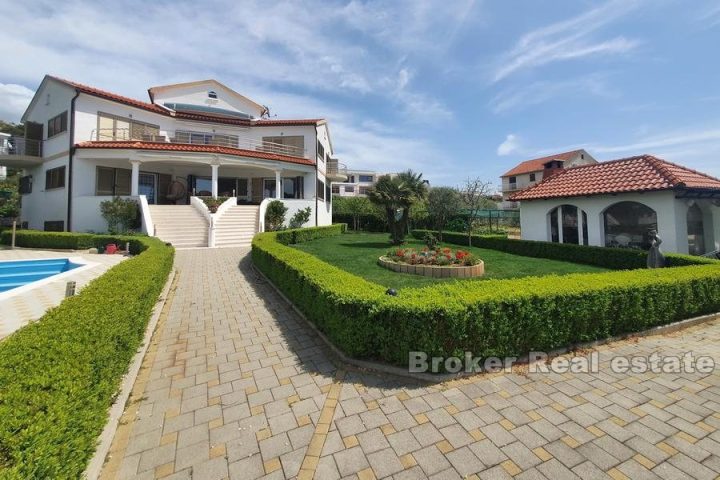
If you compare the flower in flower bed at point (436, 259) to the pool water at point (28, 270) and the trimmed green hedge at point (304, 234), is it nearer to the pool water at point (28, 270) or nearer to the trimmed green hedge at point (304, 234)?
the trimmed green hedge at point (304, 234)

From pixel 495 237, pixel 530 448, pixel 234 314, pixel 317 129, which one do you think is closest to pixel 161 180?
pixel 317 129

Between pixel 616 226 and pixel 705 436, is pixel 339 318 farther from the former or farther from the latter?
pixel 616 226

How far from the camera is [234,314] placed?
6695mm

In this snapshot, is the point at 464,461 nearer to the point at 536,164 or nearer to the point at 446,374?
the point at 446,374

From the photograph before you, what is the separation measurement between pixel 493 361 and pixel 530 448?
5.33 feet

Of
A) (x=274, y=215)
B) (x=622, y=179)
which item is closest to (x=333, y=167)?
(x=274, y=215)

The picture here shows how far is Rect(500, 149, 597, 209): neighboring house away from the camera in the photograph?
50969 millimetres

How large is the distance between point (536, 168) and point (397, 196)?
45.4 metres

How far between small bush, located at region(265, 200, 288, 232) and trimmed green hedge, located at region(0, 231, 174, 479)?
1565 cm

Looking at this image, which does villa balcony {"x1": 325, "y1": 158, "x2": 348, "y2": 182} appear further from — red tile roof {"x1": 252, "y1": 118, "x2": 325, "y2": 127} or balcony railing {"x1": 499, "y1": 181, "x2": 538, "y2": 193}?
balcony railing {"x1": 499, "y1": 181, "x2": 538, "y2": 193}

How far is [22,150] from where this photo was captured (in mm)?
21109

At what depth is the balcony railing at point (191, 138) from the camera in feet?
66.6

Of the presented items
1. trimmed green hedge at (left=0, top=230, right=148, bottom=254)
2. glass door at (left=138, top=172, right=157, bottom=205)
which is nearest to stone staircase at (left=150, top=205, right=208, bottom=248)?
trimmed green hedge at (left=0, top=230, right=148, bottom=254)

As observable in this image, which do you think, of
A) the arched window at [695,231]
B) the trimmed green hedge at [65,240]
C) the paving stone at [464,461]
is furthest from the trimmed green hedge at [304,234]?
the arched window at [695,231]
